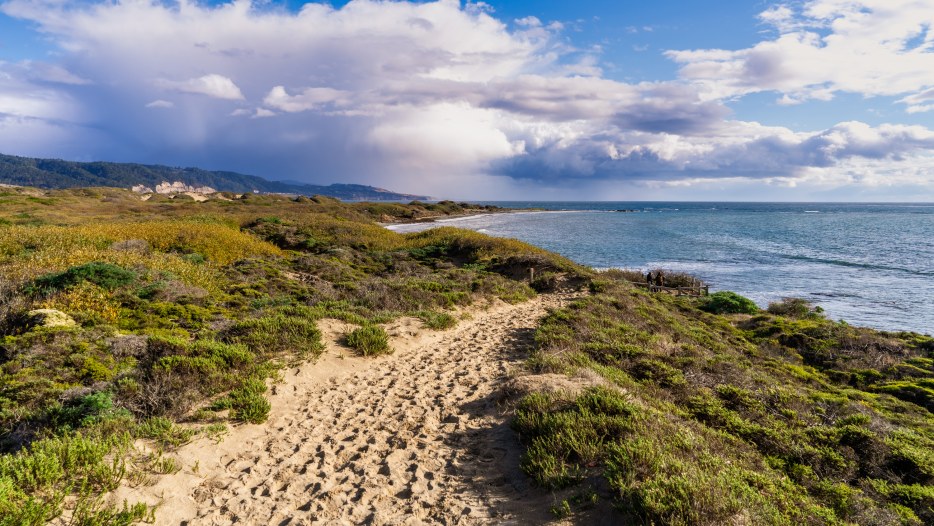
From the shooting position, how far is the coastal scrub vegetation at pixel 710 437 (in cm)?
448

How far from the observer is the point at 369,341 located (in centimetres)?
1031

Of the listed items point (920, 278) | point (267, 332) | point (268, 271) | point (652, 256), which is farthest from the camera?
point (652, 256)

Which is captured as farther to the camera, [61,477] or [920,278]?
[920,278]

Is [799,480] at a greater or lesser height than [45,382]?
lesser

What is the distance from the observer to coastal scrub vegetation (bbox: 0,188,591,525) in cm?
472

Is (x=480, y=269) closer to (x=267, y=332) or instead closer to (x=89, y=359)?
(x=267, y=332)

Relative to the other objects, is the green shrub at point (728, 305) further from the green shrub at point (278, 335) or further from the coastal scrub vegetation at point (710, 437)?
the green shrub at point (278, 335)

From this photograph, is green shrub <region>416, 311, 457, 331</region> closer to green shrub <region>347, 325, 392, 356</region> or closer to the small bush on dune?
green shrub <region>347, 325, 392, 356</region>

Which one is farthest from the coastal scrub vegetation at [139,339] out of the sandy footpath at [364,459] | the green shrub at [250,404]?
the sandy footpath at [364,459]

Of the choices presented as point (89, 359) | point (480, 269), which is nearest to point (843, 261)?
point (480, 269)

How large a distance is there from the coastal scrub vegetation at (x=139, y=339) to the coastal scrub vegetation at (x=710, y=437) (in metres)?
4.49

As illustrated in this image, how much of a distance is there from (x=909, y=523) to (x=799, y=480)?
3.57 ft

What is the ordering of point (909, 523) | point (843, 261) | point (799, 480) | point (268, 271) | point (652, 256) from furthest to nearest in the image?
point (652, 256) < point (843, 261) < point (268, 271) < point (799, 480) < point (909, 523)

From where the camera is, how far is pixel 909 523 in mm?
5250
